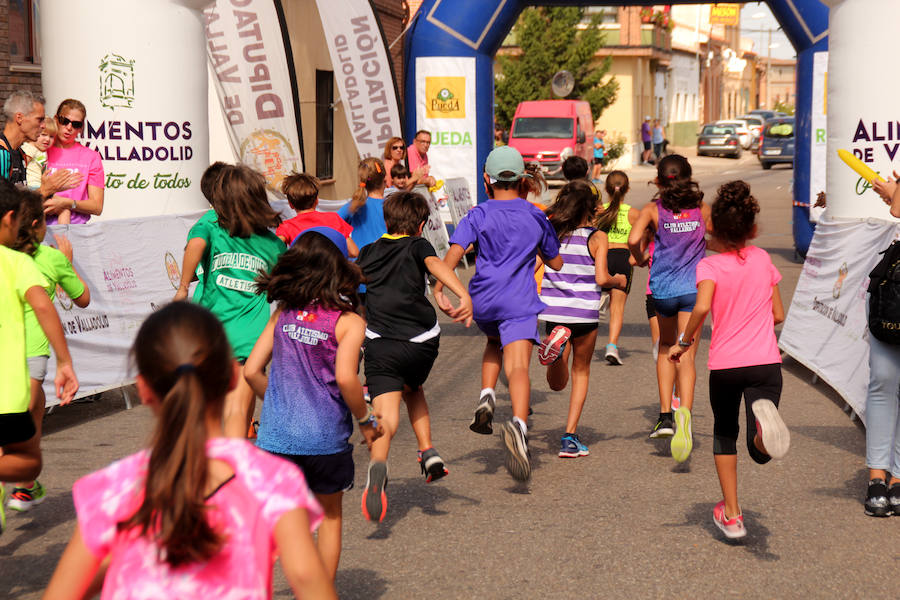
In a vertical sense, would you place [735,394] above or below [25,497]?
above

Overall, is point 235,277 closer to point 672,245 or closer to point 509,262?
point 509,262

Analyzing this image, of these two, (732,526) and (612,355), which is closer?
(732,526)

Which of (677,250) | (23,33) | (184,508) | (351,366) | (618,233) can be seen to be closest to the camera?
(184,508)

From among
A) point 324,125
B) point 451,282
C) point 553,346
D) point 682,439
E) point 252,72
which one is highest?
point 252,72

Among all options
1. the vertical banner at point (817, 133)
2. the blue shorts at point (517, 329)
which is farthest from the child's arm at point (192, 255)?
the vertical banner at point (817, 133)

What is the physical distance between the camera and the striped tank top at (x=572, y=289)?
7434 mm

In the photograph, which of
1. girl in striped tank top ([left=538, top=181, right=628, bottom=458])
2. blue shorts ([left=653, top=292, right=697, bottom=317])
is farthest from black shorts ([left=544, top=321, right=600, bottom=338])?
blue shorts ([left=653, top=292, right=697, bottom=317])

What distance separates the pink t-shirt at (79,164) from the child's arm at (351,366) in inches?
212

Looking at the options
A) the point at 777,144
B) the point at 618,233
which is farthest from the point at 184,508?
the point at 777,144

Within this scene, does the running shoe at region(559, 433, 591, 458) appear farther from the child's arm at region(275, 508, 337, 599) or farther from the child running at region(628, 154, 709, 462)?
the child's arm at region(275, 508, 337, 599)

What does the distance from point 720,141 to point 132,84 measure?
164 ft

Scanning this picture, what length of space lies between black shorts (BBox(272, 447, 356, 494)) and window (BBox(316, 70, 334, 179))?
19529 mm

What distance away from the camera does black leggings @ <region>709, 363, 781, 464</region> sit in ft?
17.8

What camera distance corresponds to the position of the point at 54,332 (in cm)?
477
